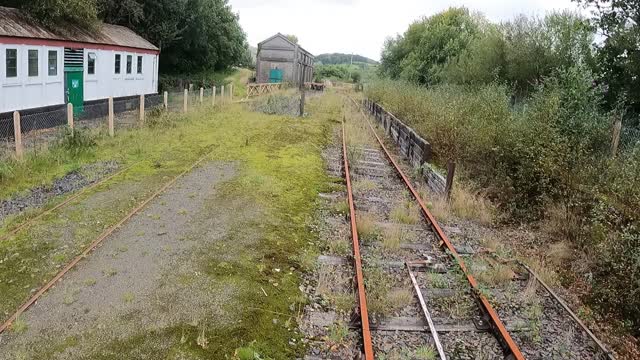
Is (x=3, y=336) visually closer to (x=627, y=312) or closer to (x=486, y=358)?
(x=486, y=358)

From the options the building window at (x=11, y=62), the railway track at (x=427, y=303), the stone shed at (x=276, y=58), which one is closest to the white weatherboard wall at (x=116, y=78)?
the building window at (x=11, y=62)

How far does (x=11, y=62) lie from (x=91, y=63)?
5808mm

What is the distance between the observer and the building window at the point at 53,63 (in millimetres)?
18609

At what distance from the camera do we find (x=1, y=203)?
942 cm

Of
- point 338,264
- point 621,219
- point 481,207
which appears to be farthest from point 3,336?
point 481,207

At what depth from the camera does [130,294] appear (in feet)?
19.8

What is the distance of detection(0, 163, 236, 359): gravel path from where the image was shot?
5117mm

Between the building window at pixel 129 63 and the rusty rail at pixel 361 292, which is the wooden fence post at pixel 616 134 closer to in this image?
the rusty rail at pixel 361 292

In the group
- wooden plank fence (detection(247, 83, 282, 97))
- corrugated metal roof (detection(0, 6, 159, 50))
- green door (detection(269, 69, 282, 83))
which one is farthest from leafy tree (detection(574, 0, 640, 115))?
green door (detection(269, 69, 282, 83))

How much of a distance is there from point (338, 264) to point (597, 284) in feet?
11.5

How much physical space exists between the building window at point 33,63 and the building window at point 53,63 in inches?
33.0

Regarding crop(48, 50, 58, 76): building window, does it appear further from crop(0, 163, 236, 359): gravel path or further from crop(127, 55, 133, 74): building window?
crop(0, 163, 236, 359): gravel path

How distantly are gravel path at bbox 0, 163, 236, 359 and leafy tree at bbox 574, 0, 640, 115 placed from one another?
12135 millimetres

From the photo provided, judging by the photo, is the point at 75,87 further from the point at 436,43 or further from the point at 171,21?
the point at 436,43
